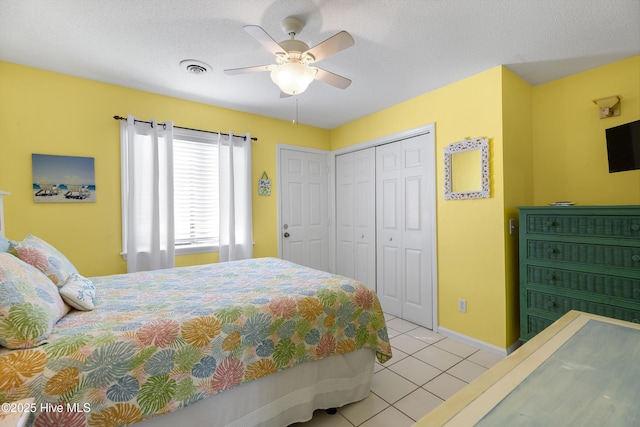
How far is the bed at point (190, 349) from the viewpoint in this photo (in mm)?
1041

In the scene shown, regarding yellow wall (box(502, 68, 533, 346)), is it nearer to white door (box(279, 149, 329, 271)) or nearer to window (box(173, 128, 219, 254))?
white door (box(279, 149, 329, 271))

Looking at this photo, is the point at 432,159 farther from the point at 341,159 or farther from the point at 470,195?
the point at 341,159

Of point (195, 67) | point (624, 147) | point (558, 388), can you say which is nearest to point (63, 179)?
point (195, 67)

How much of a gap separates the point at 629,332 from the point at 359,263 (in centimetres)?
301

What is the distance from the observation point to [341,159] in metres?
4.23

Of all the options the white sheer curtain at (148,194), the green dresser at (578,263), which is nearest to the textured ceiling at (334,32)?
the white sheer curtain at (148,194)

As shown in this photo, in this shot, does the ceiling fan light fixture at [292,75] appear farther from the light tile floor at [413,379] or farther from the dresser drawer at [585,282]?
the dresser drawer at [585,282]

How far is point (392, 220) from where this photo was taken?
3.51 meters

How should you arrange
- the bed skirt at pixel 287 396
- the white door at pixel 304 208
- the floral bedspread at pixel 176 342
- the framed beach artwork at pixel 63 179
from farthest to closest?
the white door at pixel 304 208, the framed beach artwork at pixel 63 179, the bed skirt at pixel 287 396, the floral bedspread at pixel 176 342

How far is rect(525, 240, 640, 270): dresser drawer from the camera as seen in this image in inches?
76.5

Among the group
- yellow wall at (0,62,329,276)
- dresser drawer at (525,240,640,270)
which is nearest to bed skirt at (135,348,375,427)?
dresser drawer at (525,240,640,270)

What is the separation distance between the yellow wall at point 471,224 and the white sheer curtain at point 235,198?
203 centimetres

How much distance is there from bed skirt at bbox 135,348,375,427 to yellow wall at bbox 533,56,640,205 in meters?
2.39

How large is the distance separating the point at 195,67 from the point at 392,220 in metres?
2.60
